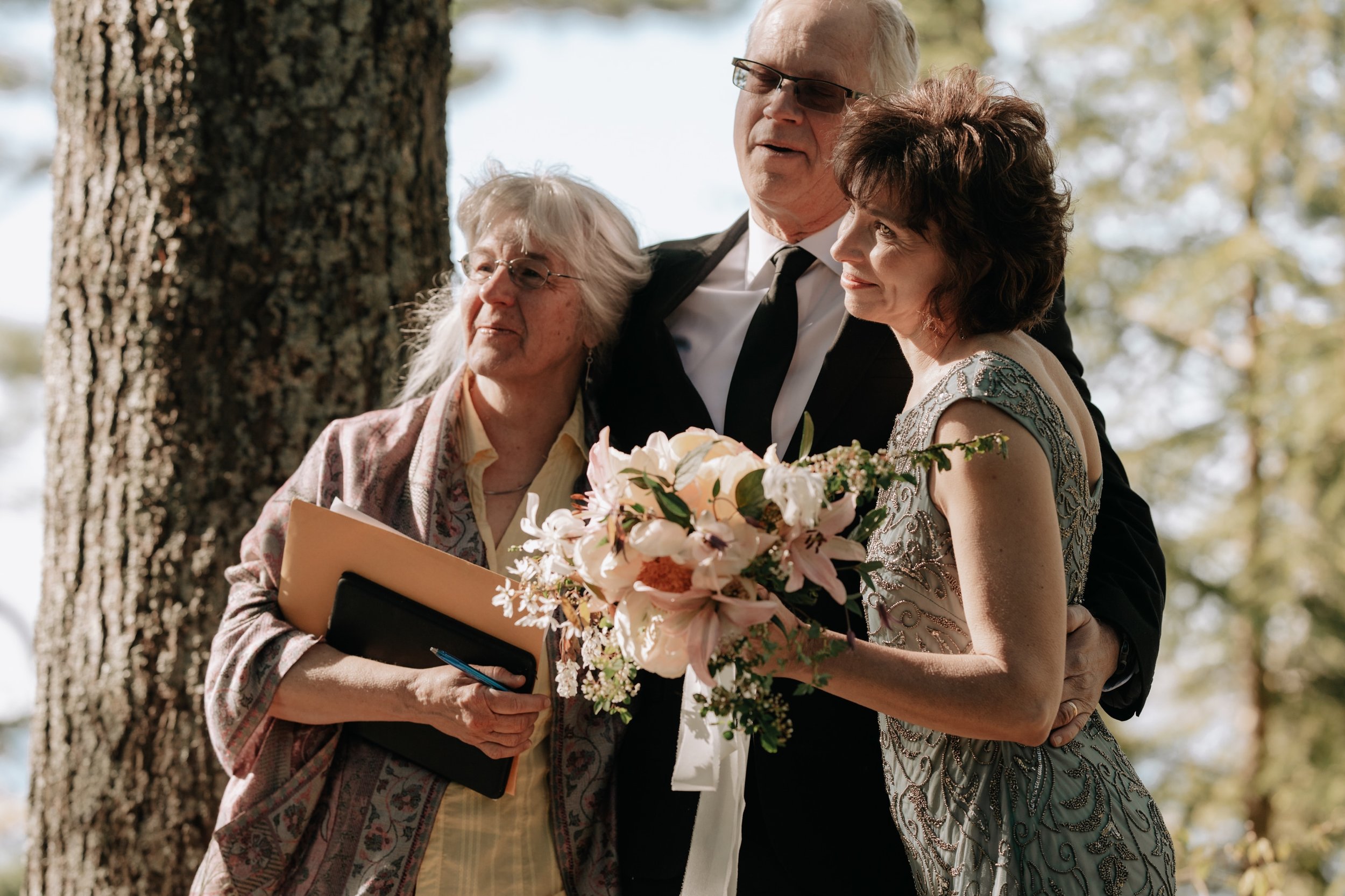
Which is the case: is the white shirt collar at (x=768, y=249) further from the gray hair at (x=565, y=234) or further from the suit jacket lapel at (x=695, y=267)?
the gray hair at (x=565, y=234)

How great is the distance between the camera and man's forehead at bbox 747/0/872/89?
2.70m

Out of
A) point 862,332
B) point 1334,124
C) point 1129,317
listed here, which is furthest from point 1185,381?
point 862,332

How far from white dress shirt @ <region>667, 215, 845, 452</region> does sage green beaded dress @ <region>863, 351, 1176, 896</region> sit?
585mm

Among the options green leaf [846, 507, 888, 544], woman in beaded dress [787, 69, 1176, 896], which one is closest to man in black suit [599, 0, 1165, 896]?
woman in beaded dress [787, 69, 1176, 896]

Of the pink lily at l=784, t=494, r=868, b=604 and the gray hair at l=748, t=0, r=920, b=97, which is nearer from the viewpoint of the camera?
the pink lily at l=784, t=494, r=868, b=604

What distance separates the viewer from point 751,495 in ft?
5.42

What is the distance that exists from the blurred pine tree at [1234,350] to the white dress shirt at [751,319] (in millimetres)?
7320

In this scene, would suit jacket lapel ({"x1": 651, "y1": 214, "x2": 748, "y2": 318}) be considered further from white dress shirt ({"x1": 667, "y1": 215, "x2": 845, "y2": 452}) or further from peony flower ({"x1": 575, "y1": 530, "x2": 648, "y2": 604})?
peony flower ({"x1": 575, "y1": 530, "x2": 648, "y2": 604})

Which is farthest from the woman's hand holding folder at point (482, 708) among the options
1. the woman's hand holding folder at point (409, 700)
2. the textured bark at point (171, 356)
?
the textured bark at point (171, 356)

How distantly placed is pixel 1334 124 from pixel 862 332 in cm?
869

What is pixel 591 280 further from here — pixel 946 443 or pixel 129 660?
pixel 129 660

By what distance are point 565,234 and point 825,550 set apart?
1.25 meters

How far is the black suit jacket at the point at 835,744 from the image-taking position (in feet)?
7.87

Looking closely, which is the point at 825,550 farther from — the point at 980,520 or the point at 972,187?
the point at 972,187
